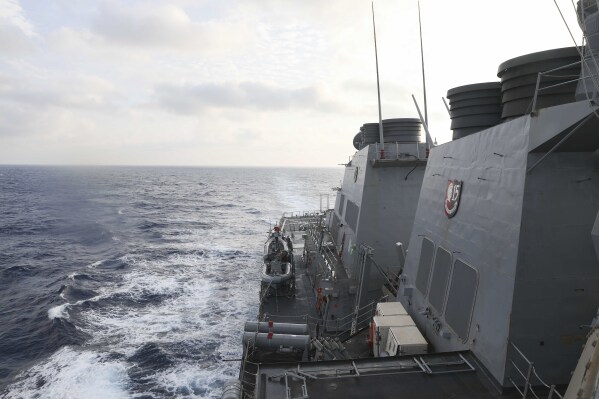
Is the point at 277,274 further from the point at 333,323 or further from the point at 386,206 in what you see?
the point at 386,206

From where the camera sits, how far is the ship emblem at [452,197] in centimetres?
1042

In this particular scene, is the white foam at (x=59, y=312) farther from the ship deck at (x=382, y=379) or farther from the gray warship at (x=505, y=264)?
the ship deck at (x=382, y=379)

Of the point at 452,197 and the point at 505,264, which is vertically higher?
the point at 452,197

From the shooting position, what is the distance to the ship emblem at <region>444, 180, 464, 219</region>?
1042 cm

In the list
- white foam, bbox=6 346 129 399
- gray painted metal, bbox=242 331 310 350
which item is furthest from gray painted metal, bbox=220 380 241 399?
white foam, bbox=6 346 129 399

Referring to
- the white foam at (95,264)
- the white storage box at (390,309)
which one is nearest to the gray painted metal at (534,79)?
the white storage box at (390,309)

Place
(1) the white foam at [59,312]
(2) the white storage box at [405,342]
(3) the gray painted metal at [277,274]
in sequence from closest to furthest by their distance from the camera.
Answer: (2) the white storage box at [405,342], (3) the gray painted metal at [277,274], (1) the white foam at [59,312]

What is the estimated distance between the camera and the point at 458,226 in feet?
33.5

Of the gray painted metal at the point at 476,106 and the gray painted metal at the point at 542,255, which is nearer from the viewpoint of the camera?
the gray painted metal at the point at 542,255

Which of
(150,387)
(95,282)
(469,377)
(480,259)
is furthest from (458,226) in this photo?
(95,282)

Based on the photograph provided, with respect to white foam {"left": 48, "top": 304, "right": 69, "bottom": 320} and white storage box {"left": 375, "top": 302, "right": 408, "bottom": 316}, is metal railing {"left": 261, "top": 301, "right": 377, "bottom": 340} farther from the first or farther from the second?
white foam {"left": 48, "top": 304, "right": 69, "bottom": 320}

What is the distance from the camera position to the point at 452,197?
10.8m

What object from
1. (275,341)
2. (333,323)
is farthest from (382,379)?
Answer: (333,323)

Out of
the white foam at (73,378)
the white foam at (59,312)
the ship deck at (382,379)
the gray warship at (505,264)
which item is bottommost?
the white foam at (59,312)
